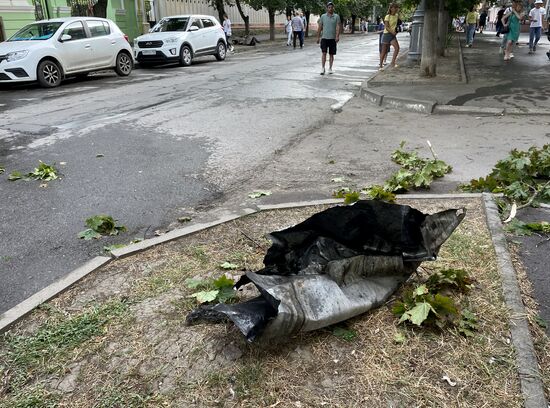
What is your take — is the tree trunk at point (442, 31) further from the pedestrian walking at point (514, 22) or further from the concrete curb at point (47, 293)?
the concrete curb at point (47, 293)

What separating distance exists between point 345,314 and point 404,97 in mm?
8374

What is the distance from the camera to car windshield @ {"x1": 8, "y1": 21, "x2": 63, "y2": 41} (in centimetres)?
1378

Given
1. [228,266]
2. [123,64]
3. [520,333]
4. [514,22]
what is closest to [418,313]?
[520,333]

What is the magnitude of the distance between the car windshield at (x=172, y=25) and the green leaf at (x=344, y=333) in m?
18.5

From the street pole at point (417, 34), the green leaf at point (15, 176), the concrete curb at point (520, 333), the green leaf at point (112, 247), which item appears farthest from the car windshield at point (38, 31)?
the concrete curb at point (520, 333)

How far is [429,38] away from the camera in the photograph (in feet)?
39.6

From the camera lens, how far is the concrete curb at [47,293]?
3016mm

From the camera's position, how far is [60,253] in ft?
13.5

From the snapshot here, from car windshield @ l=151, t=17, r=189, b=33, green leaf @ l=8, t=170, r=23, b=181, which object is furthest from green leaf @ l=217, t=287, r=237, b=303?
car windshield @ l=151, t=17, r=189, b=33

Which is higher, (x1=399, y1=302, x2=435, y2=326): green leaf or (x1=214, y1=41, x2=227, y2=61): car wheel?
(x1=214, y1=41, x2=227, y2=61): car wheel

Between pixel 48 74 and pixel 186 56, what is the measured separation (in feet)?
21.8

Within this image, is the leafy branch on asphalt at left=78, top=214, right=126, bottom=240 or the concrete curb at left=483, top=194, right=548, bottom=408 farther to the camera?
the leafy branch on asphalt at left=78, top=214, right=126, bottom=240

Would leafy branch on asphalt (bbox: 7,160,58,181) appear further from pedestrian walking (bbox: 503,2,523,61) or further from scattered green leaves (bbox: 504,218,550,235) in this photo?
pedestrian walking (bbox: 503,2,523,61)

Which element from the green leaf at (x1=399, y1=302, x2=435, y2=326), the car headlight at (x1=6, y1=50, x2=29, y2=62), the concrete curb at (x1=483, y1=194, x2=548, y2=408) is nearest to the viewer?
the concrete curb at (x1=483, y1=194, x2=548, y2=408)
